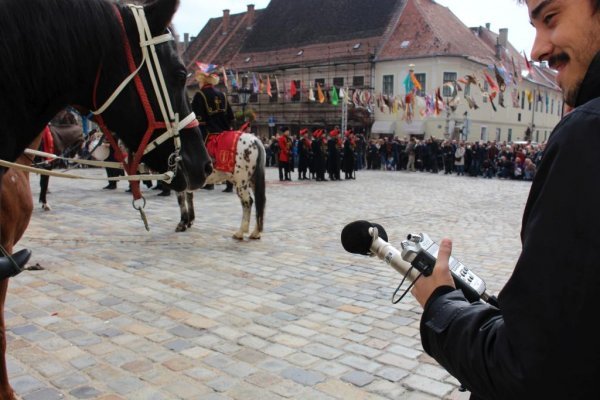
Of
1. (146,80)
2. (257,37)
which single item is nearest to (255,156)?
(146,80)

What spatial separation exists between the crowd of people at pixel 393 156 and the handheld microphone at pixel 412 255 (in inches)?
692

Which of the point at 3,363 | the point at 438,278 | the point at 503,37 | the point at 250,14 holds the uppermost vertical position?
the point at 250,14

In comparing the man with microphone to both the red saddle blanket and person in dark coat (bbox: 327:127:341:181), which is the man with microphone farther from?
person in dark coat (bbox: 327:127:341:181)

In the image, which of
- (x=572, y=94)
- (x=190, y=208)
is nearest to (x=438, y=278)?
(x=572, y=94)

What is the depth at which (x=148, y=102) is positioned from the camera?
2.05m

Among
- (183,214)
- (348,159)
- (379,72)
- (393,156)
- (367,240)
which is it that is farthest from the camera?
(379,72)

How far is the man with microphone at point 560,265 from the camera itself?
2.80 feet

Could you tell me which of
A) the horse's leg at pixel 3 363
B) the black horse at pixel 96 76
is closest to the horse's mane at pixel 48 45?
the black horse at pixel 96 76

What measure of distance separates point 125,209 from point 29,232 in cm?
309

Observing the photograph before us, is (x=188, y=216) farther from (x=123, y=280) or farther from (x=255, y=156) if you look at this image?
(x=123, y=280)

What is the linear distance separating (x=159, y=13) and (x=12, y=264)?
116cm

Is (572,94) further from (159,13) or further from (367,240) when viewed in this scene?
(159,13)

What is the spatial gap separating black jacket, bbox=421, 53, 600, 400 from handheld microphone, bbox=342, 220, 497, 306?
321 millimetres

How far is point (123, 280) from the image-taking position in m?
5.45
